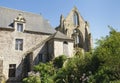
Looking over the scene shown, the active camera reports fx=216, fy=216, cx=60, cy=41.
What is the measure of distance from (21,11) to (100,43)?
18925mm

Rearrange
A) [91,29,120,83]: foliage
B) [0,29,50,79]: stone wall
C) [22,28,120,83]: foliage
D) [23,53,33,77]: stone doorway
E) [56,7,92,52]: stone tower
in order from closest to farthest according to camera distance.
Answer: [91,29,120,83]: foliage
[22,28,120,83]: foliage
[0,29,50,79]: stone wall
[23,53,33,77]: stone doorway
[56,7,92,52]: stone tower

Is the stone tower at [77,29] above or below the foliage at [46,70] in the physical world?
above

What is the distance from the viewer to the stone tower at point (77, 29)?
42812mm

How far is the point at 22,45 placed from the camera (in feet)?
→ 100

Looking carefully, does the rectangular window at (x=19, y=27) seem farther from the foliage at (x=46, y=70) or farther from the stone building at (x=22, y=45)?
the foliage at (x=46, y=70)

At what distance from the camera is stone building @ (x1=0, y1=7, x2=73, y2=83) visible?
28953mm

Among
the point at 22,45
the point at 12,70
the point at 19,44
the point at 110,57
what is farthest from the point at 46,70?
the point at 110,57

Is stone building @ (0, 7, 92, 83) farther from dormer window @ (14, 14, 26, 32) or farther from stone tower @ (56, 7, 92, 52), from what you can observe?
stone tower @ (56, 7, 92, 52)

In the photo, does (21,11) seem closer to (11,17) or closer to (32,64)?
(11,17)

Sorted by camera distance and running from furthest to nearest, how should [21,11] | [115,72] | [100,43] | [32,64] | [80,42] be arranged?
[80,42], [21,11], [32,64], [100,43], [115,72]

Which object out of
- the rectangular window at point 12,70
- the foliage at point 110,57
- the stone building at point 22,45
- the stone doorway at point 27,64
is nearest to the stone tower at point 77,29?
the stone building at point 22,45

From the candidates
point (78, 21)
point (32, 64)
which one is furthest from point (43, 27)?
point (78, 21)

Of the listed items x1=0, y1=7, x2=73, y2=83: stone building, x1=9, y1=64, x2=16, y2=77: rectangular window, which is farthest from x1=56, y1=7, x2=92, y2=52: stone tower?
x1=9, y1=64, x2=16, y2=77: rectangular window

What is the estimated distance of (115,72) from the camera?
1761 cm
